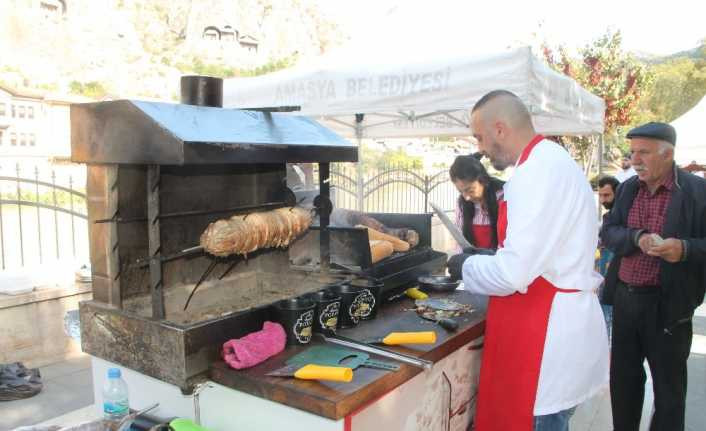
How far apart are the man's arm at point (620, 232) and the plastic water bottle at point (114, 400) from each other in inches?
108

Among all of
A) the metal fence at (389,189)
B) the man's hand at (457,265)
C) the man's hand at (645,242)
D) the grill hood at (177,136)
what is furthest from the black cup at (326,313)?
the metal fence at (389,189)

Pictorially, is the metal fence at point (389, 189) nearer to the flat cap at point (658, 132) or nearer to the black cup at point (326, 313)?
the flat cap at point (658, 132)

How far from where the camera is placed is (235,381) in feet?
5.89

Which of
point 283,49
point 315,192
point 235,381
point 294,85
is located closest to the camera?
point 235,381

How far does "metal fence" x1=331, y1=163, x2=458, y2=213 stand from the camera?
9126mm

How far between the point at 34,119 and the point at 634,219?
1316 inches

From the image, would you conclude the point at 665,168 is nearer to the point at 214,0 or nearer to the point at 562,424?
the point at 562,424

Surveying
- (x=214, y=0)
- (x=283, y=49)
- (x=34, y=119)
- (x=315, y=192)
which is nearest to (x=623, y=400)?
(x=315, y=192)

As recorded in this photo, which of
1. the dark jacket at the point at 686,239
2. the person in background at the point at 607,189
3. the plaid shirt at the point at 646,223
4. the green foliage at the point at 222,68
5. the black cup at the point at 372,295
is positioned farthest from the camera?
the green foliage at the point at 222,68

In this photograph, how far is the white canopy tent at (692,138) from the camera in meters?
10.3

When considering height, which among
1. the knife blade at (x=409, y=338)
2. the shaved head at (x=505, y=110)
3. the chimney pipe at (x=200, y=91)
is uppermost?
the chimney pipe at (x=200, y=91)

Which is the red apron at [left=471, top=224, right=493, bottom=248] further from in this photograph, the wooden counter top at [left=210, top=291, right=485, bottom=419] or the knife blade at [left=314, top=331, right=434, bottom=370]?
the knife blade at [left=314, top=331, right=434, bottom=370]

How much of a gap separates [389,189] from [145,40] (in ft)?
267

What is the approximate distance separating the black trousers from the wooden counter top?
52.4 inches
